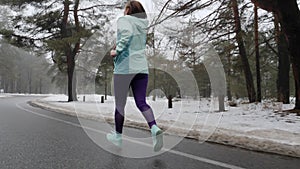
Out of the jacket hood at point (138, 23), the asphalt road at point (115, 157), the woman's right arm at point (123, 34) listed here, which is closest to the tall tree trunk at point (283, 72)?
the asphalt road at point (115, 157)

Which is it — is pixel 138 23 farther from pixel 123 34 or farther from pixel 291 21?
pixel 291 21

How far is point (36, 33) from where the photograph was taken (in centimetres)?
2267

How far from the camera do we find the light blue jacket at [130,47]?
3486mm

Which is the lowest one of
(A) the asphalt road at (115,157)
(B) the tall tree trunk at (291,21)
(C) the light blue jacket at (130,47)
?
(A) the asphalt road at (115,157)

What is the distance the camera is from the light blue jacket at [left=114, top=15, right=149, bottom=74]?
3486mm

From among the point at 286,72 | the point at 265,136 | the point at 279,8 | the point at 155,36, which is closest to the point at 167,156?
the point at 265,136

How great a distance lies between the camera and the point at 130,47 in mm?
3584

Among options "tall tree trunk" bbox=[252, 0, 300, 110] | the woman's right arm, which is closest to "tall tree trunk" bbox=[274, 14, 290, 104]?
"tall tree trunk" bbox=[252, 0, 300, 110]

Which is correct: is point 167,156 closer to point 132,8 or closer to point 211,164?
point 211,164

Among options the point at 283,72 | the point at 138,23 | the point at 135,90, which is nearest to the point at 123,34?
the point at 138,23

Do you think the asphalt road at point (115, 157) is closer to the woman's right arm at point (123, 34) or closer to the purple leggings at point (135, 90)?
the purple leggings at point (135, 90)

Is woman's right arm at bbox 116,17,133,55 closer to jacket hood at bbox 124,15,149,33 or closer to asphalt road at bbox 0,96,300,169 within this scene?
jacket hood at bbox 124,15,149,33

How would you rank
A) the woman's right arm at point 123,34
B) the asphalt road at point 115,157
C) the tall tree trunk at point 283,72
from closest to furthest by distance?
the asphalt road at point 115,157, the woman's right arm at point 123,34, the tall tree trunk at point 283,72

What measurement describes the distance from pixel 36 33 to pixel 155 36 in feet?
44.9
